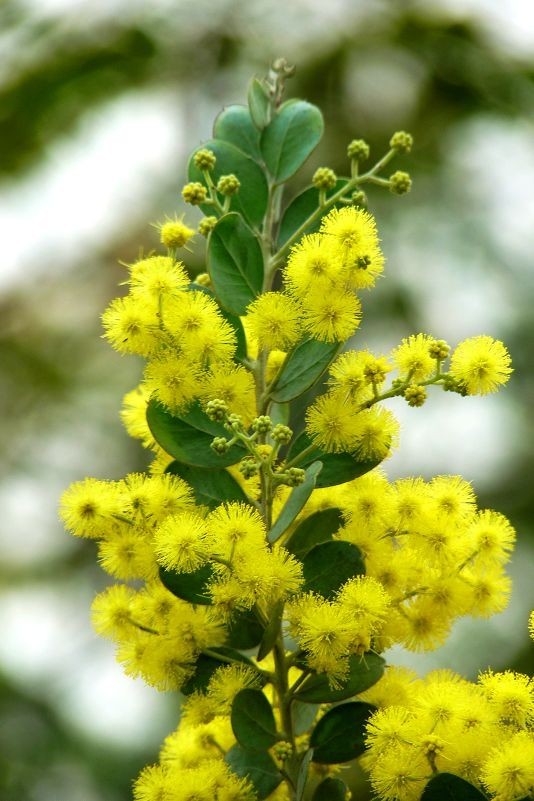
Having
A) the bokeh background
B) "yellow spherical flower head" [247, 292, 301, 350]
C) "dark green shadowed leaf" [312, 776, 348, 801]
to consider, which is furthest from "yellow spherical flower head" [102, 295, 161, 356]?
the bokeh background

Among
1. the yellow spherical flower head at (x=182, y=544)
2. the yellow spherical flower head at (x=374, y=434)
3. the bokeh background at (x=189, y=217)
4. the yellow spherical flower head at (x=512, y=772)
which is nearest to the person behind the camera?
the yellow spherical flower head at (x=512, y=772)

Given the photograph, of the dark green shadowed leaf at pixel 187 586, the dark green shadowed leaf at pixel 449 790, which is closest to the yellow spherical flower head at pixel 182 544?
the dark green shadowed leaf at pixel 187 586

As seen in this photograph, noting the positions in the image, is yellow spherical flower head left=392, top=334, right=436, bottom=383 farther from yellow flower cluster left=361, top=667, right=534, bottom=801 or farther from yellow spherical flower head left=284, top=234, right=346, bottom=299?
yellow flower cluster left=361, top=667, right=534, bottom=801

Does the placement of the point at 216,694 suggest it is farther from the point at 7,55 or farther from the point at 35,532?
the point at 7,55

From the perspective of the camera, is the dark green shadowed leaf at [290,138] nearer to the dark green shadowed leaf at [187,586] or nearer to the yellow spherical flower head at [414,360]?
the yellow spherical flower head at [414,360]

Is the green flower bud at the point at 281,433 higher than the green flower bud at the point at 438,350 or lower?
higher

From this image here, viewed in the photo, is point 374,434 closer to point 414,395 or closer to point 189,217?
point 414,395
